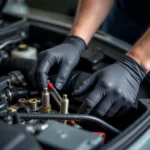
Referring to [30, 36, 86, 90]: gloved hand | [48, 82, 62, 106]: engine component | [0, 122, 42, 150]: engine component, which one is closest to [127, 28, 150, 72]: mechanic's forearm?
[30, 36, 86, 90]: gloved hand

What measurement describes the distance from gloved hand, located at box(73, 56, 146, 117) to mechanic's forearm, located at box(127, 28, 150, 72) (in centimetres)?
9

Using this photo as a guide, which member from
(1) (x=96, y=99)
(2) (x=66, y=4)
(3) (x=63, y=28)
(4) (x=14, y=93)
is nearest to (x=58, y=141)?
(1) (x=96, y=99)

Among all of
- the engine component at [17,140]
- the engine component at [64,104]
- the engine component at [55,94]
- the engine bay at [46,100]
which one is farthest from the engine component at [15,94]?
the engine component at [17,140]

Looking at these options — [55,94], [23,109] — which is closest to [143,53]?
[55,94]

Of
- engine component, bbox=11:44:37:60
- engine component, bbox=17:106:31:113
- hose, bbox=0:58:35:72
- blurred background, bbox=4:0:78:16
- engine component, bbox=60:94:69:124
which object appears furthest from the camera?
blurred background, bbox=4:0:78:16

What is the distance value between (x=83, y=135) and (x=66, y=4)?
2.19 metres

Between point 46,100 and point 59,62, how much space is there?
30 centimetres

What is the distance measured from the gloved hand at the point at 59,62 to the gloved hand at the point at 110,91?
0.34 ft

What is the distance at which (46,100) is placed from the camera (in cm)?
88

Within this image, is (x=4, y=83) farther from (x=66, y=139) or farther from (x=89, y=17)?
(x=89, y=17)

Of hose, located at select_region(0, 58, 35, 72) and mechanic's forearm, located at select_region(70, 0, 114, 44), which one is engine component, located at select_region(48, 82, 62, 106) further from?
mechanic's forearm, located at select_region(70, 0, 114, 44)

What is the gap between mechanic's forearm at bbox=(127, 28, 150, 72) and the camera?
1117mm

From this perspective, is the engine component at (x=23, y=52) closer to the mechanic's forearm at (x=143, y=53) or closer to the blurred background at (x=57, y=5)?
the mechanic's forearm at (x=143, y=53)

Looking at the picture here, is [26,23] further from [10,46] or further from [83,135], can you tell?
[83,135]
